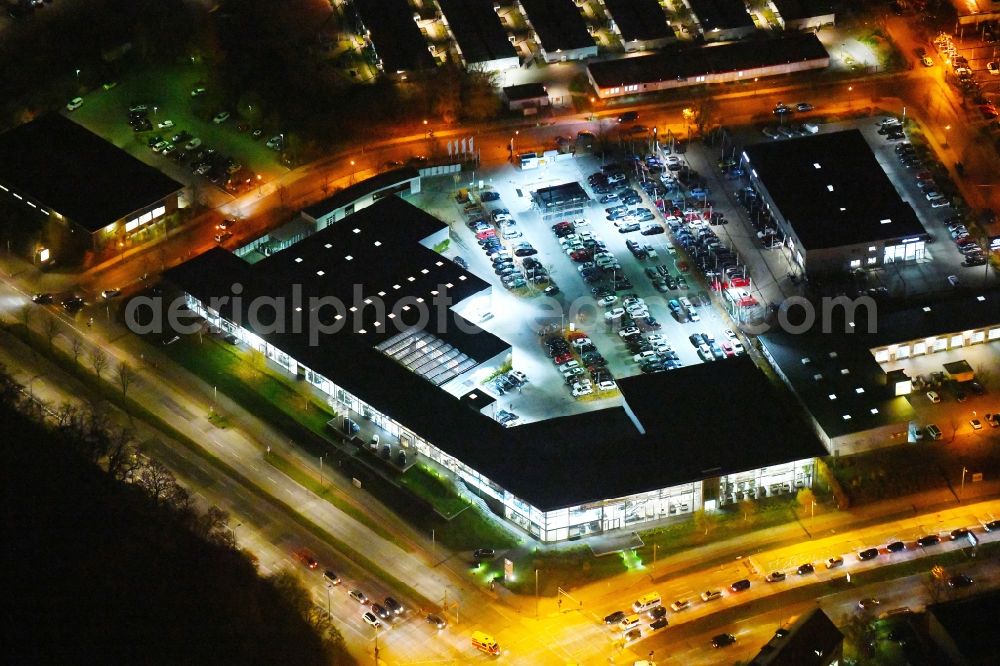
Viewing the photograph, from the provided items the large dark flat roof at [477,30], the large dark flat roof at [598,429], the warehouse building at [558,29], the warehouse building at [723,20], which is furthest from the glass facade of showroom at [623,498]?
the warehouse building at [723,20]

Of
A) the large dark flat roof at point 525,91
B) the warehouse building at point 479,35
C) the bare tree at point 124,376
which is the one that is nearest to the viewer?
the bare tree at point 124,376

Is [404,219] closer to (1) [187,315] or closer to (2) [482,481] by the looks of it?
(1) [187,315]

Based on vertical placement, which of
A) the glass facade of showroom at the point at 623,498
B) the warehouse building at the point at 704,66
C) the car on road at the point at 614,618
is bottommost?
the car on road at the point at 614,618

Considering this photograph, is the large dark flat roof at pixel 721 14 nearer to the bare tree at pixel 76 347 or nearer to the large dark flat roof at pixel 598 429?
the large dark flat roof at pixel 598 429

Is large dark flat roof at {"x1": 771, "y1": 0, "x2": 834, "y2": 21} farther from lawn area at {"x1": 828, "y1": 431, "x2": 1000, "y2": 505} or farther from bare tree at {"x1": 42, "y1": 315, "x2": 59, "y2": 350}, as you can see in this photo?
bare tree at {"x1": 42, "y1": 315, "x2": 59, "y2": 350}

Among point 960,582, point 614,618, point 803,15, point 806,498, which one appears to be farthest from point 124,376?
point 803,15

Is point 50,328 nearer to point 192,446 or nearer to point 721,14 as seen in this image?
point 192,446
